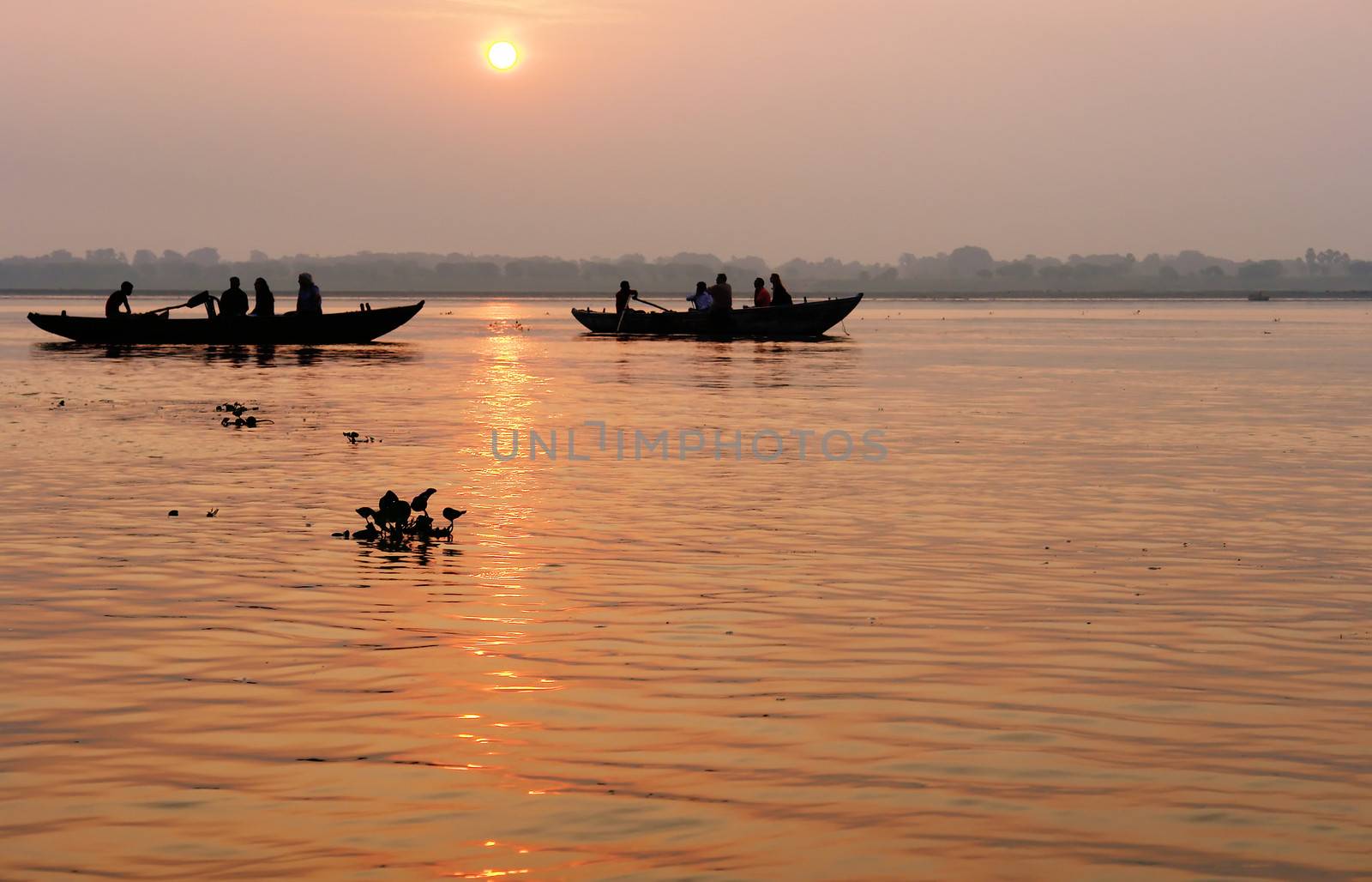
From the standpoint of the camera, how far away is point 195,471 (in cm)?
2098

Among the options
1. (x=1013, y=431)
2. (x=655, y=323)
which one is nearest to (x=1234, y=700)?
(x=1013, y=431)

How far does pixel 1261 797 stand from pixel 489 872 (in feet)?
11.5

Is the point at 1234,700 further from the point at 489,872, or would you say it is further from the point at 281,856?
the point at 281,856

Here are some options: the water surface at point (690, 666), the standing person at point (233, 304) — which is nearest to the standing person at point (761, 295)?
the standing person at point (233, 304)

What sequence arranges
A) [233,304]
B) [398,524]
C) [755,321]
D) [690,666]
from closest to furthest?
[690,666] < [398,524] < [233,304] < [755,321]

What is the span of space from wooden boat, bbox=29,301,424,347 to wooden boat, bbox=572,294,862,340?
11.3 metres

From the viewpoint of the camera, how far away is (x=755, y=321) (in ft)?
215

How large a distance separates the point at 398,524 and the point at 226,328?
44365mm

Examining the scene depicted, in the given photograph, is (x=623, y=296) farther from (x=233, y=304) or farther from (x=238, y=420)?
(x=238, y=420)

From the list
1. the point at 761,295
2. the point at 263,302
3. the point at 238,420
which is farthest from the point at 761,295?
the point at 238,420

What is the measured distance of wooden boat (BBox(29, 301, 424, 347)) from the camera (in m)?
57.1

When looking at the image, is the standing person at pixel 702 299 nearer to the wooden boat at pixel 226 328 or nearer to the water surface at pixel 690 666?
the wooden boat at pixel 226 328

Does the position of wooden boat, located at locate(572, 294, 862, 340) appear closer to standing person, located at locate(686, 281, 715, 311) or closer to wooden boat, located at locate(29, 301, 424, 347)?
standing person, located at locate(686, 281, 715, 311)

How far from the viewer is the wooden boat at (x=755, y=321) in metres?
65.2
